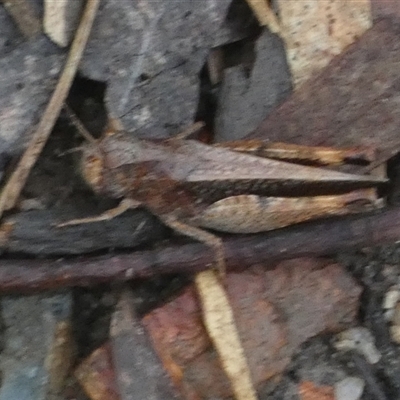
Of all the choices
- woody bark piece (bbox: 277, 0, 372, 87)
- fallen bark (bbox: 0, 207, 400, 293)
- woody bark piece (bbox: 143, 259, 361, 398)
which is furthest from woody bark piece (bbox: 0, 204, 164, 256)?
woody bark piece (bbox: 277, 0, 372, 87)

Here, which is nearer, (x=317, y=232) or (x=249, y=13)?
(x=317, y=232)

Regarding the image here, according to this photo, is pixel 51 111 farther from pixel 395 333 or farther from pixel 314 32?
pixel 395 333

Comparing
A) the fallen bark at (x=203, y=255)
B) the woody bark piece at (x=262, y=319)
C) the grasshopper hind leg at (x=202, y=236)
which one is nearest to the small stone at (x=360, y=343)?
the woody bark piece at (x=262, y=319)

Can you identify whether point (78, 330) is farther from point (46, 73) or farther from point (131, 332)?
point (46, 73)

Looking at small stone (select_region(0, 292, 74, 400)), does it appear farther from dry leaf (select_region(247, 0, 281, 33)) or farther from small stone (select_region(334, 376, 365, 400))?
dry leaf (select_region(247, 0, 281, 33))

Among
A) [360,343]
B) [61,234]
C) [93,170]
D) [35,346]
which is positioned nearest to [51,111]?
[93,170]

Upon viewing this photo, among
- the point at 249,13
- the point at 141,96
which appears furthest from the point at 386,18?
the point at 141,96
